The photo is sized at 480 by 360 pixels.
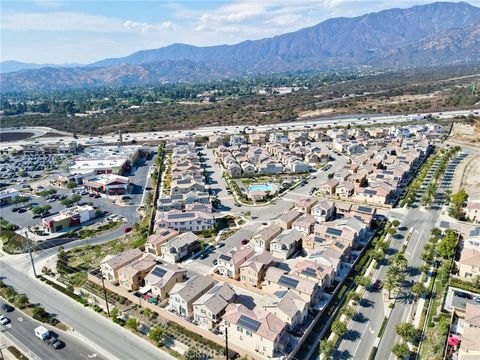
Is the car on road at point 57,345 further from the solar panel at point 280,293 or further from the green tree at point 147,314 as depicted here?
the solar panel at point 280,293

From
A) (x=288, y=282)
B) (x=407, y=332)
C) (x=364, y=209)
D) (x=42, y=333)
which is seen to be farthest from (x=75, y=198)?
(x=407, y=332)

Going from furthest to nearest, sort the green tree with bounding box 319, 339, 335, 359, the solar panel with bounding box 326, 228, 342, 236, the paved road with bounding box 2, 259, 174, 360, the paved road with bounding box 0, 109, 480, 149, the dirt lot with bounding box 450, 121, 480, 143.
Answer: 1. the paved road with bounding box 0, 109, 480, 149
2. the dirt lot with bounding box 450, 121, 480, 143
3. the solar panel with bounding box 326, 228, 342, 236
4. the paved road with bounding box 2, 259, 174, 360
5. the green tree with bounding box 319, 339, 335, 359

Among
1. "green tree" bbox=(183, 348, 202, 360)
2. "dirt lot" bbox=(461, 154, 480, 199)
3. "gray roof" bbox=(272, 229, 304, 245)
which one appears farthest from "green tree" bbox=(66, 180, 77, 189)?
"dirt lot" bbox=(461, 154, 480, 199)

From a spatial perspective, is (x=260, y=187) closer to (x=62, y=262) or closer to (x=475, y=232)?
(x=475, y=232)

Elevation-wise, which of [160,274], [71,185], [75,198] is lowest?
[75,198]

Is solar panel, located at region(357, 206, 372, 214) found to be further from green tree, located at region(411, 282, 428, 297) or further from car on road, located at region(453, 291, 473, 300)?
car on road, located at region(453, 291, 473, 300)

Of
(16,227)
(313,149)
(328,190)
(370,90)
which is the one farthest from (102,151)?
(370,90)
